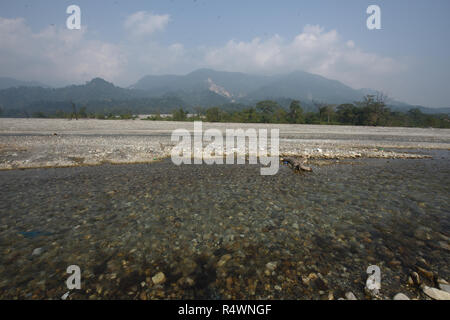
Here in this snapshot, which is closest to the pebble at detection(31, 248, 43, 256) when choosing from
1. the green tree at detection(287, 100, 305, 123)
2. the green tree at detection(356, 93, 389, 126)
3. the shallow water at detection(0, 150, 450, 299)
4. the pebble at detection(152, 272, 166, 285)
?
the shallow water at detection(0, 150, 450, 299)

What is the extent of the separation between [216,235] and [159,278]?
1691 millimetres

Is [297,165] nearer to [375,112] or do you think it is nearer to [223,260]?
[223,260]

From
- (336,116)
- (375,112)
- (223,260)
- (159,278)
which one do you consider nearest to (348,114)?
(336,116)

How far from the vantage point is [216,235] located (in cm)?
487

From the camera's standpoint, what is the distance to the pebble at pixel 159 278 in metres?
3.43

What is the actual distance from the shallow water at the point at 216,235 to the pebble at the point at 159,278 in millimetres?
122

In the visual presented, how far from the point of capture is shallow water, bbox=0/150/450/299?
3.41m

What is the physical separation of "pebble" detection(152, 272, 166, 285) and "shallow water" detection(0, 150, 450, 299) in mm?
122

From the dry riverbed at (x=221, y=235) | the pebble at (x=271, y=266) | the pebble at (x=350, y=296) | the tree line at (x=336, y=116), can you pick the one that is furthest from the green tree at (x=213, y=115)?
the pebble at (x=350, y=296)

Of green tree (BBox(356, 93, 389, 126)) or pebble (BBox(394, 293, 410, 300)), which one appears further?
green tree (BBox(356, 93, 389, 126))

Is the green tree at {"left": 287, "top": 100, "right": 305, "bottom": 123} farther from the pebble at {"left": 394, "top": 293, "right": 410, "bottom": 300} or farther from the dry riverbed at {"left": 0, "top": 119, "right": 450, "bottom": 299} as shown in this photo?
the pebble at {"left": 394, "top": 293, "right": 410, "bottom": 300}

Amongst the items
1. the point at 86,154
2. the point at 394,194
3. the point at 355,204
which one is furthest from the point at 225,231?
the point at 86,154

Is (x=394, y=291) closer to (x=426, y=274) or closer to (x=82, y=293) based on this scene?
(x=426, y=274)

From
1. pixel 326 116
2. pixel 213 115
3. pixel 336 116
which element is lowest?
pixel 213 115
